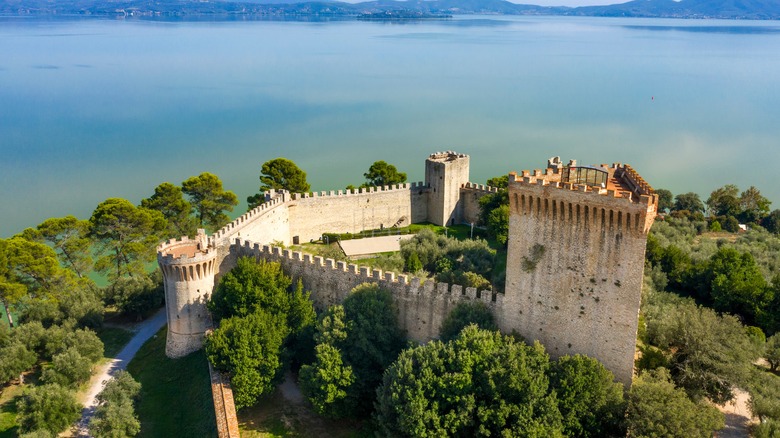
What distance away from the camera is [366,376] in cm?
1948

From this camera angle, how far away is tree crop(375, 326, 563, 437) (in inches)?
627

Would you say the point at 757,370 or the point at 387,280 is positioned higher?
the point at 387,280

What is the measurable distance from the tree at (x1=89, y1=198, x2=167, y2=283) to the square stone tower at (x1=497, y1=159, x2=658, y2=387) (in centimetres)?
2005

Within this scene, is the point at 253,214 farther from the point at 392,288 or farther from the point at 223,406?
the point at 223,406

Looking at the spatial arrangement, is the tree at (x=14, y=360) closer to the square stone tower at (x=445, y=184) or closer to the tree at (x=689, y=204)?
the square stone tower at (x=445, y=184)

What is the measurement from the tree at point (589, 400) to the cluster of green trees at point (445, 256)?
29.5 ft

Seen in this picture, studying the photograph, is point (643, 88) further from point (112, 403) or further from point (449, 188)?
point (112, 403)

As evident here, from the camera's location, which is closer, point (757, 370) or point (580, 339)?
point (580, 339)

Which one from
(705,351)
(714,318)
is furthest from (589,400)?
(714,318)

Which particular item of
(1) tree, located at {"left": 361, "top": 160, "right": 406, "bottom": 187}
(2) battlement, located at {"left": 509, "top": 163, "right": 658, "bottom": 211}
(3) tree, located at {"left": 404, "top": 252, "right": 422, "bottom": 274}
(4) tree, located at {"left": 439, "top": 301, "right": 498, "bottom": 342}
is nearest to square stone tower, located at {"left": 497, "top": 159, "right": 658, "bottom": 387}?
(2) battlement, located at {"left": 509, "top": 163, "right": 658, "bottom": 211}

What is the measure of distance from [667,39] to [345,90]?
5445 inches

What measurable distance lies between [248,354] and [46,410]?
6.36 m

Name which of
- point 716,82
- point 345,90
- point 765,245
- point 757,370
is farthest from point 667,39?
point 757,370

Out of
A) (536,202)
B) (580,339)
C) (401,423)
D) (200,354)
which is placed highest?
(536,202)
